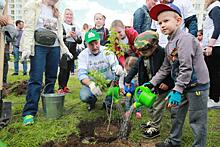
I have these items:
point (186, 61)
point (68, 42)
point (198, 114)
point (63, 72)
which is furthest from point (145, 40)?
point (68, 42)

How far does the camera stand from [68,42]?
18.1 feet

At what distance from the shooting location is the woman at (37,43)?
317 cm

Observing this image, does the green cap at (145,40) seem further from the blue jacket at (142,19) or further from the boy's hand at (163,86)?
the blue jacket at (142,19)

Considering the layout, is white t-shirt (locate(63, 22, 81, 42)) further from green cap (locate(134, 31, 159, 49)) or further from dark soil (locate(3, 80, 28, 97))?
green cap (locate(134, 31, 159, 49))

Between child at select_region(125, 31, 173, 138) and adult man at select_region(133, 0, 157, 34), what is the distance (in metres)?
1.48

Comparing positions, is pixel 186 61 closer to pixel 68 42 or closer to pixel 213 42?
pixel 213 42

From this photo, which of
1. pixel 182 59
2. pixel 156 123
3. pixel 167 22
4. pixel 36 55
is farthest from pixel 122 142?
pixel 36 55

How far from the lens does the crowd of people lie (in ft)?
7.51

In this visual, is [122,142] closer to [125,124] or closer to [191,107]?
[125,124]

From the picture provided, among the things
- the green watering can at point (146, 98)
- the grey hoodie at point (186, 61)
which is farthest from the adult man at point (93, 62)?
the grey hoodie at point (186, 61)

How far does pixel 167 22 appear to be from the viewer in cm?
238

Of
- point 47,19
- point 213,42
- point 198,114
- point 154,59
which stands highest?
point 47,19

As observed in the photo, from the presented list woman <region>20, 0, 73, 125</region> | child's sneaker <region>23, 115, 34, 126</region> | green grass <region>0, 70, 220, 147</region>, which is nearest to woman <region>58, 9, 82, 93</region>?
green grass <region>0, 70, 220, 147</region>

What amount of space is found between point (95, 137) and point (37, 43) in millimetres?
1471
